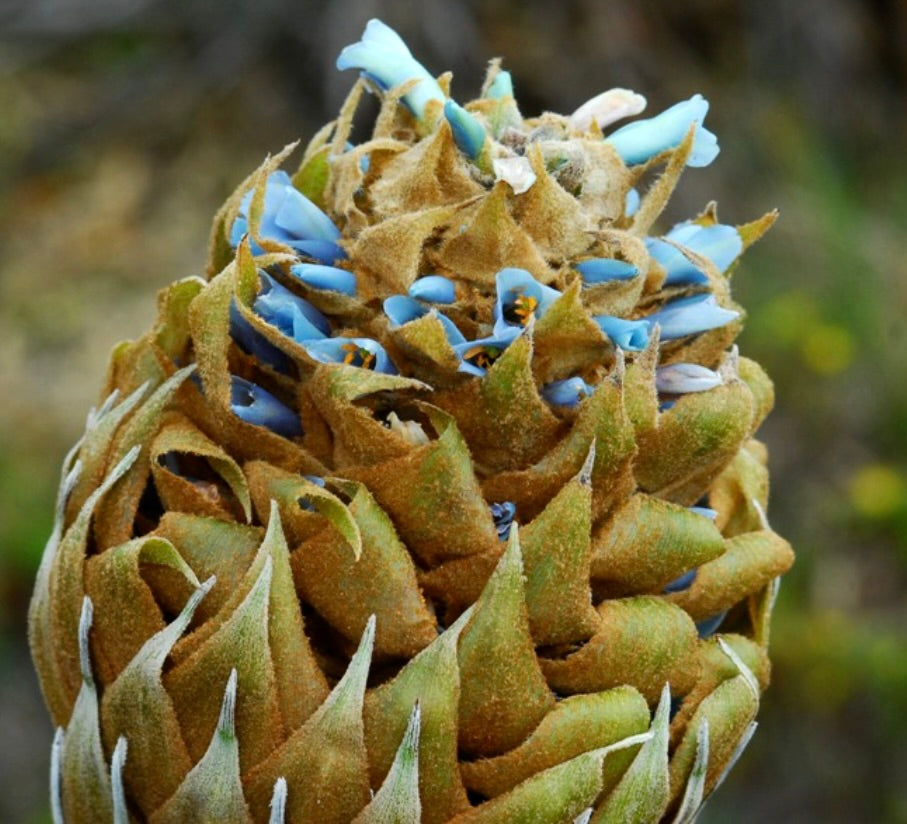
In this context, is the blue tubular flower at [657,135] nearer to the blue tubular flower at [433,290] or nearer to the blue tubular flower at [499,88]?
the blue tubular flower at [499,88]

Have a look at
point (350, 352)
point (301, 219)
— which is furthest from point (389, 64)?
point (350, 352)

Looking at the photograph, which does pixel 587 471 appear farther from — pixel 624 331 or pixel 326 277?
pixel 326 277

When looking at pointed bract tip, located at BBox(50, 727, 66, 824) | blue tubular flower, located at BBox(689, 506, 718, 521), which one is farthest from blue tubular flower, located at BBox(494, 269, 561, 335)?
pointed bract tip, located at BBox(50, 727, 66, 824)

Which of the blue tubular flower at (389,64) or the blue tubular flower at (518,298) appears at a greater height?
the blue tubular flower at (389,64)

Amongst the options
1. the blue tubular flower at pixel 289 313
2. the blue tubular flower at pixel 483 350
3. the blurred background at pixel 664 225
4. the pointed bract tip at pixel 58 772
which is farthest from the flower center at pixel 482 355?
the blurred background at pixel 664 225

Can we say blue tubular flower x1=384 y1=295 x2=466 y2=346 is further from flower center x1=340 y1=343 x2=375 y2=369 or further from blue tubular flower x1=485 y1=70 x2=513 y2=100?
blue tubular flower x1=485 y1=70 x2=513 y2=100

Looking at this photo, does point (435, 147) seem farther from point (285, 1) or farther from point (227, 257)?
point (285, 1)
